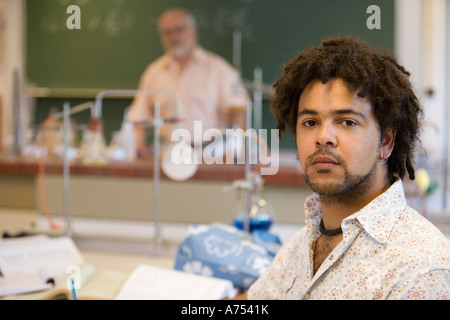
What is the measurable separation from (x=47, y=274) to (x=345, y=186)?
0.98 meters

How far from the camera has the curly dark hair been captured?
0.90 m

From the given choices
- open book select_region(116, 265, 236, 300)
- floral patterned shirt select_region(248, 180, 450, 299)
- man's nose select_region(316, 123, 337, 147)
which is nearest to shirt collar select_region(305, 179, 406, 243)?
floral patterned shirt select_region(248, 180, 450, 299)

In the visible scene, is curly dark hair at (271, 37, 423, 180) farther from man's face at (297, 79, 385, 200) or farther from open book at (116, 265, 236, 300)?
open book at (116, 265, 236, 300)

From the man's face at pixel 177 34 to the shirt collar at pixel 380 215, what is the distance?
398cm

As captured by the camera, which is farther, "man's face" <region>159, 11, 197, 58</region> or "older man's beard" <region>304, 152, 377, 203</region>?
"man's face" <region>159, 11, 197, 58</region>

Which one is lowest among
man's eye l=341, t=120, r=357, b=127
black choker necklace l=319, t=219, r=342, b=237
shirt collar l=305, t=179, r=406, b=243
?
black choker necklace l=319, t=219, r=342, b=237

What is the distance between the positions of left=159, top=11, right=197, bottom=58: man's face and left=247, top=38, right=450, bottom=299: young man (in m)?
3.84

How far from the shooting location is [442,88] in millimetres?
4426

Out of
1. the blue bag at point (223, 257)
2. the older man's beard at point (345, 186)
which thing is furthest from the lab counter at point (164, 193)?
the older man's beard at point (345, 186)

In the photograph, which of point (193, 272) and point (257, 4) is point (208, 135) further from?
point (193, 272)

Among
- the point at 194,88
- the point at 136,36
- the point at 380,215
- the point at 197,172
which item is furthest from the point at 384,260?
the point at 136,36

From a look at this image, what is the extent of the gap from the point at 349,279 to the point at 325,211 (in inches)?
6.1

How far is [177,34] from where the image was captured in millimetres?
4773
